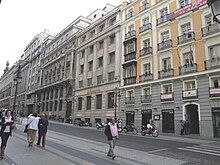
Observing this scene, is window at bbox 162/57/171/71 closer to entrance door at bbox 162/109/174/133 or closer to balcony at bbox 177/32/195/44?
balcony at bbox 177/32/195/44

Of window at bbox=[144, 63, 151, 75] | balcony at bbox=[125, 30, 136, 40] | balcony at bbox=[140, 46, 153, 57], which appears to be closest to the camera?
balcony at bbox=[140, 46, 153, 57]

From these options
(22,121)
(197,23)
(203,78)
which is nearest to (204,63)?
(203,78)

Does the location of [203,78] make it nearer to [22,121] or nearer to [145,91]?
[145,91]

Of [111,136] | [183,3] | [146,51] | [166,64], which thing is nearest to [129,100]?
[146,51]

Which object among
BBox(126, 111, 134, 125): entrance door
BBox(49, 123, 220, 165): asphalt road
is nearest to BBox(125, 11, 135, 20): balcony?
BBox(126, 111, 134, 125): entrance door

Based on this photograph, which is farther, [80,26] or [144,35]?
[80,26]

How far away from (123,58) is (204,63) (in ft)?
43.6

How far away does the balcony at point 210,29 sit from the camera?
74.3 ft

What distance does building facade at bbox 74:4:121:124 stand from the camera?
35.5m

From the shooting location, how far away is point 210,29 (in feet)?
76.5

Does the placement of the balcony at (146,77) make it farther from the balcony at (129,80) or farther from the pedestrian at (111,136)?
the pedestrian at (111,136)

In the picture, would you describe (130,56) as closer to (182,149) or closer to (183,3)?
(183,3)

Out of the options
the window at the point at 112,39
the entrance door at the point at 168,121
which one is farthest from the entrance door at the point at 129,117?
the window at the point at 112,39

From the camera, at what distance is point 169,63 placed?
1072 inches
